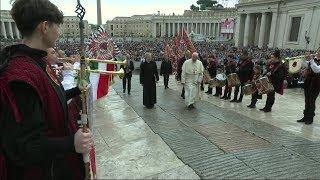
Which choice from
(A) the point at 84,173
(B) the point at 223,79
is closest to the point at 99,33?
(B) the point at 223,79

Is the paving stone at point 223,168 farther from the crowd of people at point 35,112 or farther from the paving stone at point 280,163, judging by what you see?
the crowd of people at point 35,112

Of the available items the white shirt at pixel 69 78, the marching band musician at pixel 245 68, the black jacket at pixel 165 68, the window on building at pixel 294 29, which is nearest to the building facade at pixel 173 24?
the window on building at pixel 294 29

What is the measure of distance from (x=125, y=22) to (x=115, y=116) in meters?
159

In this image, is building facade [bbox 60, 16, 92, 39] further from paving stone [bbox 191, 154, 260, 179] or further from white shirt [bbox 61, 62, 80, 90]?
paving stone [bbox 191, 154, 260, 179]

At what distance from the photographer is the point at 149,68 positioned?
9.67 metres

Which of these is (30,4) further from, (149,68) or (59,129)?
(149,68)

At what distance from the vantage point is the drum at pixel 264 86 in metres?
8.52

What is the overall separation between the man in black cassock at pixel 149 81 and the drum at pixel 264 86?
3.21 m

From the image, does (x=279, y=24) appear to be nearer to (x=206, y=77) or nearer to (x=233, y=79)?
(x=206, y=77)

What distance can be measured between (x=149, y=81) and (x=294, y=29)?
136 feet

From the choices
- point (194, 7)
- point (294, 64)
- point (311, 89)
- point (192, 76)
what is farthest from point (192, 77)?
point (194, 7)

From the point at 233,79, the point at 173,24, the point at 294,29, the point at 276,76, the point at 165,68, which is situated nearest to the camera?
the point at 276,76

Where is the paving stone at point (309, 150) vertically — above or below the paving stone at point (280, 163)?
below

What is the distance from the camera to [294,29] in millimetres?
44031
